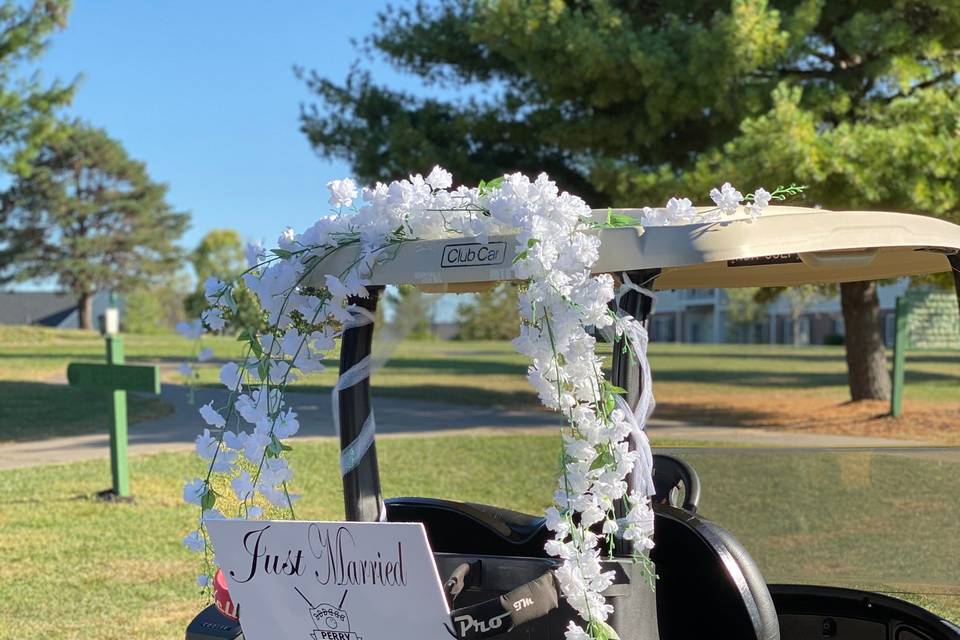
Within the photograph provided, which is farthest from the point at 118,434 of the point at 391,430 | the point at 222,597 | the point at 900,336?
the point at 900,336

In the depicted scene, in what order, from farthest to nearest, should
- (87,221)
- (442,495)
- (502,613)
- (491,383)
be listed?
(87,221) → (491,383) → (442,495) → (502,613)

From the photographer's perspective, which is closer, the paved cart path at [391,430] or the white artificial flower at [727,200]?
the white artificial flower at [727,200]

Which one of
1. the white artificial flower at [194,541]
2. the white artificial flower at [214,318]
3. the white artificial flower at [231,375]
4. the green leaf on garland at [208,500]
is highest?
the white artificial flower at [214,318]

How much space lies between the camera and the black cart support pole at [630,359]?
7.83ft

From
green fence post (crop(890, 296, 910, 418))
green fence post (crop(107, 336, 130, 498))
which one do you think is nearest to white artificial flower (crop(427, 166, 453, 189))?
green fence post (crop(107, 336, 130, 498))

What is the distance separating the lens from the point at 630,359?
242cm

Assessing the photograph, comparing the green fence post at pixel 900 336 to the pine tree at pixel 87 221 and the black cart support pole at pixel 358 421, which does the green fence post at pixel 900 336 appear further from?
the pine tree at pixel 87 221

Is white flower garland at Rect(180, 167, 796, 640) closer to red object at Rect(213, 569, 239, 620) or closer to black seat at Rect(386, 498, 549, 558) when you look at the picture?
red object at Rect(213, 569, 239, 620)

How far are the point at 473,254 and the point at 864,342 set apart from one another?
49.3 feet

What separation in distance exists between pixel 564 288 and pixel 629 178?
437 inches

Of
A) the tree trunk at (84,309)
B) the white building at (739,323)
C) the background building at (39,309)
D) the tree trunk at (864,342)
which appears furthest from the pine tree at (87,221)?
the tree trunk at (864,342)

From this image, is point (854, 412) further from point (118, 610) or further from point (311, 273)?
point (311, 273)

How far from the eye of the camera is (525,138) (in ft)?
51.0

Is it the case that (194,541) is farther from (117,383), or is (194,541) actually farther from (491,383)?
(491,383)
